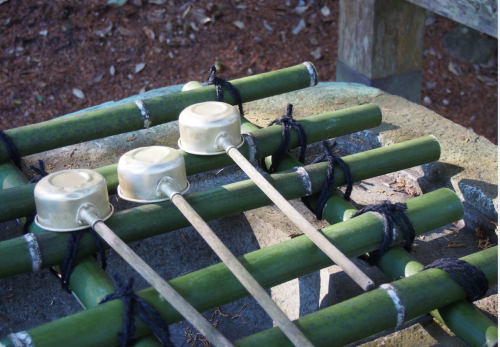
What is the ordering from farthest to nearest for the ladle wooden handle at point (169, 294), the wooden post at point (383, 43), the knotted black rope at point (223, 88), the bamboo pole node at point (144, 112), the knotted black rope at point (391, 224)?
the wooden post at point (383, 43)
the knotted black rope at point (223, 88)
the bamboo pole node at point (144, 112)
the knotted black rope at point (391, 224)
the ladle wooden handle at point (169, 294)

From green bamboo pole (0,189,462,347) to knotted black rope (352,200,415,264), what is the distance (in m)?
0.03

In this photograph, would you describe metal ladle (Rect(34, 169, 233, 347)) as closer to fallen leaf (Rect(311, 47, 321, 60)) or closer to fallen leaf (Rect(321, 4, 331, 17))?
fallen leaf (Rect(311, 47, 321, 60))

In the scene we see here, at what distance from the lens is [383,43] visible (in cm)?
416

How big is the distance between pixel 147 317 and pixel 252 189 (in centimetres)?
67

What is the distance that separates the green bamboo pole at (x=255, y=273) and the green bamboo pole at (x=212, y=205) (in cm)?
26

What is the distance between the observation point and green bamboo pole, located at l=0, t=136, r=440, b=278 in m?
1.72

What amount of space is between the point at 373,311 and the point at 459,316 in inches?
11.5

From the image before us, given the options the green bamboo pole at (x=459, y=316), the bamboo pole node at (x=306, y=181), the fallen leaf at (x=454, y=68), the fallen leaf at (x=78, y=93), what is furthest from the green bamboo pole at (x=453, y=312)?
the fallen leaf at (x=454, y=68)

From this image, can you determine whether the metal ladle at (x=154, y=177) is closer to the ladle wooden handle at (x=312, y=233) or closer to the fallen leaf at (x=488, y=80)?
the ladle wooden handle at (x=312, y=233)

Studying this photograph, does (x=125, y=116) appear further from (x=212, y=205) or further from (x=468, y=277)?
(x=468, y=277)

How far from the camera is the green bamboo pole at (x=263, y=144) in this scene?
6.41 ft

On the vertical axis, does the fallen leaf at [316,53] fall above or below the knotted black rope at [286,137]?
below

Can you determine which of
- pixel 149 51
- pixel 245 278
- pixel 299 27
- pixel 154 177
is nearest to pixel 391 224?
pixel 245 278

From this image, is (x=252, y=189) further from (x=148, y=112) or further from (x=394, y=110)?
(x=394, y=110)
